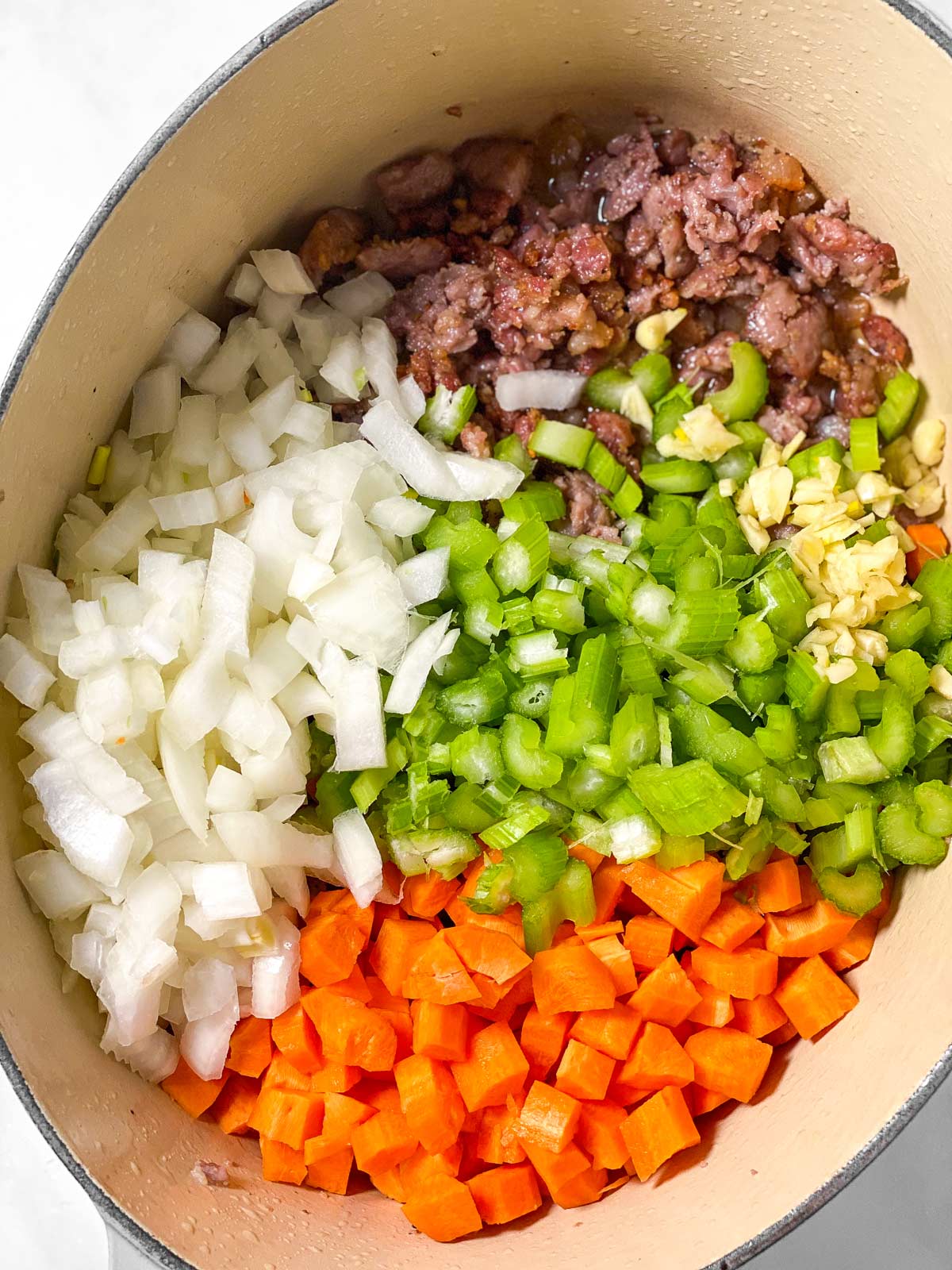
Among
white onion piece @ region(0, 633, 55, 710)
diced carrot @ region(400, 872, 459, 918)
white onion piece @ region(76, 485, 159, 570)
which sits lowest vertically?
diced carrot @ region(400, 872, 459, 918)

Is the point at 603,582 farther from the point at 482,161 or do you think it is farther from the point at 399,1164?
the point at 399,1164

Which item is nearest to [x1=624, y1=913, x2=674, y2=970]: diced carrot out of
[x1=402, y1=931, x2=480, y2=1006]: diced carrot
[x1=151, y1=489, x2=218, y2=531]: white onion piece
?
[x1=402, y1=931, x2=480, y2=1006]: diced carrot

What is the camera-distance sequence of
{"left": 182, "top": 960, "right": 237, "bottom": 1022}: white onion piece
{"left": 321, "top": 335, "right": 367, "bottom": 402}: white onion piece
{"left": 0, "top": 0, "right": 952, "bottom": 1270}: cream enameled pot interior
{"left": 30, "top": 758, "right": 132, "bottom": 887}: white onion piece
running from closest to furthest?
{"left": 0, "top": 0, "right": 952, "bottom": 1270}: cream enameled pot interior, {"left": 30, "top": 758, "right": 132, "bottom": 887}: white onion piece, {"left": 182, "top": 960, "right": 237, "bottom": 1022}: white onion piece, {"left": 321, "top": 335, "right": 367, "bottom": 402}: white onion piece

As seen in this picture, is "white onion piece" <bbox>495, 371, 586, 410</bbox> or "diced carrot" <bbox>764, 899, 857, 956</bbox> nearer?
"diced carrot" <bbox>764, 899, 857, 956</bbox>

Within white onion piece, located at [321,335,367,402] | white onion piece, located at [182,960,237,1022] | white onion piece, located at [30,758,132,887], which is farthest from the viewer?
white onion piece, located at [321,335,367,402]

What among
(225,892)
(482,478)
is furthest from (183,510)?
(225,892)

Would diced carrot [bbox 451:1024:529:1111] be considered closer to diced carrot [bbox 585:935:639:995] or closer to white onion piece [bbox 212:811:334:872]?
diced carrot [bbox 585:935:639:995]

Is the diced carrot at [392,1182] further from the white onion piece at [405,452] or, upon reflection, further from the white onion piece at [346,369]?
the white onion piece at [346,369]
